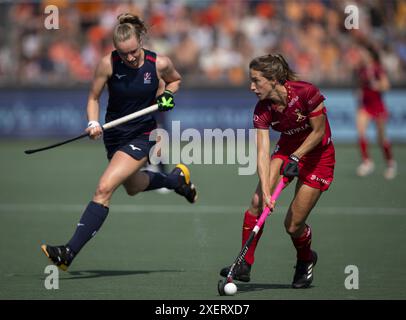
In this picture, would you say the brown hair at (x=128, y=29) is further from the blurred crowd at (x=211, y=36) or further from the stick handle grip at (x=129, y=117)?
the blurred crowd at (x=211, y=36)

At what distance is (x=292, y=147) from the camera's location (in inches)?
266

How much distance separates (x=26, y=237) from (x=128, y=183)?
1.74 metres

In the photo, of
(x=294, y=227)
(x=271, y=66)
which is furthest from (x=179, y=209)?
(x=271, y=66)

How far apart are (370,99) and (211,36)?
526 cm

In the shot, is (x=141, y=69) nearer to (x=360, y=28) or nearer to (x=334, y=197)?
(x=334, y=197)

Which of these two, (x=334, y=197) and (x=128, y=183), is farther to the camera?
(x=334, y=197)

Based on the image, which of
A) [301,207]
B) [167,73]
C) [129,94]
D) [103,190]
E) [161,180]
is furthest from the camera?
[161,180]

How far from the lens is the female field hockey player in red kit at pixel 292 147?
20.9ft

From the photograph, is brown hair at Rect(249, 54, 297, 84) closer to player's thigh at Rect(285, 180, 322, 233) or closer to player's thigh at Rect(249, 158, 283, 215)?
player's thigh at Rect(249, 158, 283, 215)

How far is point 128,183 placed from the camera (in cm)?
777

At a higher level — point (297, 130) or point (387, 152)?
point (387, 152)

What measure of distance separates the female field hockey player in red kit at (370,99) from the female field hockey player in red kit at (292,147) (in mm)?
7237

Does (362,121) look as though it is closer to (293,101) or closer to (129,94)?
(129,94)
